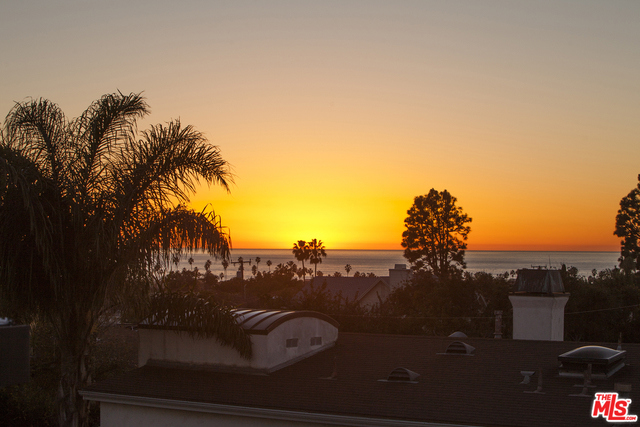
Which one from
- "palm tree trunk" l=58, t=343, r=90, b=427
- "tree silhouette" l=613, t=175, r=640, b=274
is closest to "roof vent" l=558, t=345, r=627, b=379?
"palm tree trunk" l=58, t=343, r=90, b=427

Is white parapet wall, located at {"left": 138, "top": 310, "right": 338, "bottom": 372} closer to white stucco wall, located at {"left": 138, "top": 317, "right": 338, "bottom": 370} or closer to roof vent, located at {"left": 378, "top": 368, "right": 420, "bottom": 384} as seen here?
white stucco wall, located at {"left": 138, "top": 317, "right": 338, "bottom": 370}

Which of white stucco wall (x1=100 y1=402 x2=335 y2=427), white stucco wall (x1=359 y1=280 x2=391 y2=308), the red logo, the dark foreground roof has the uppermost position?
the red logo

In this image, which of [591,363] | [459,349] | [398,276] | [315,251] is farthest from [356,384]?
[315,251]

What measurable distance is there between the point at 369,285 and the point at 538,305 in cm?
4673

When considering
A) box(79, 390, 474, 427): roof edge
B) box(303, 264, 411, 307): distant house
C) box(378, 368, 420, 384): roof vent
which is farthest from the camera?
box(303, 264, 411, 307): distant house

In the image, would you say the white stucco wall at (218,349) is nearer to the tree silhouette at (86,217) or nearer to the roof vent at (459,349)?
the tree silhouette at (86,217)

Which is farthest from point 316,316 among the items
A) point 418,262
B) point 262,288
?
point 262,288

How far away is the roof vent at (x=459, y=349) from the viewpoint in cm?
1511

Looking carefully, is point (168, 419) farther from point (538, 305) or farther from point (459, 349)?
point (538, 305)

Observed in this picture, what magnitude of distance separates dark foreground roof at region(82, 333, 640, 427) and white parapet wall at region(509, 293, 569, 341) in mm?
2421

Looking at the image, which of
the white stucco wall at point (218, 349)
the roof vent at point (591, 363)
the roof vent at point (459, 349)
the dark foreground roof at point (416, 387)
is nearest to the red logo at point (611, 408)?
the dark foreground roof at point (416, 387)

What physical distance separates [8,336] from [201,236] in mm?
5296

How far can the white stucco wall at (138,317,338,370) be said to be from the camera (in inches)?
528

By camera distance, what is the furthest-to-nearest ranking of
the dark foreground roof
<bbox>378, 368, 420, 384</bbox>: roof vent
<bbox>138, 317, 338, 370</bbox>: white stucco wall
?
<bbox>138, 317, 338, 370</bbox>: white stucco wall → <bbox>378, 368, 420, 384</bbox>: roof vent → the dark foreground roof
